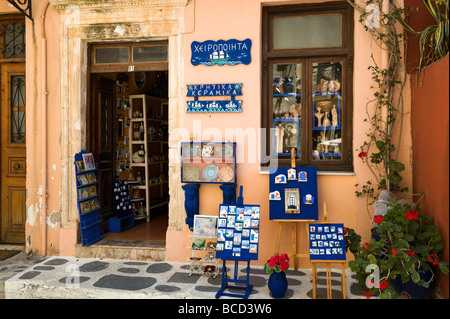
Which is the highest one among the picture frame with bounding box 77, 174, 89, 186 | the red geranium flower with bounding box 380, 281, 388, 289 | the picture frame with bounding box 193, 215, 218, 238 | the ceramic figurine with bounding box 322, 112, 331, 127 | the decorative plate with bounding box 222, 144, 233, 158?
the ceramic figurine with bounding box 322, 112, 331, 127

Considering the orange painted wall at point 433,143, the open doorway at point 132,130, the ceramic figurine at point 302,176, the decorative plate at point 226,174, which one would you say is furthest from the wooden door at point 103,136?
the orange painted wall at point 433,143

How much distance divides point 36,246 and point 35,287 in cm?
140

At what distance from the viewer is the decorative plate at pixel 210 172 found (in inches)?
204

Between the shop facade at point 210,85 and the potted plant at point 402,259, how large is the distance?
1017mm

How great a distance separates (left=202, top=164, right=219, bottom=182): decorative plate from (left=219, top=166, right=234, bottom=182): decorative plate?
7 centimetres

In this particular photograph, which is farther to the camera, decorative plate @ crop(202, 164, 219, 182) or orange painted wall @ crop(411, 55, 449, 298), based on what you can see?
decorative plate @ crop(202, 164, 219, 182)

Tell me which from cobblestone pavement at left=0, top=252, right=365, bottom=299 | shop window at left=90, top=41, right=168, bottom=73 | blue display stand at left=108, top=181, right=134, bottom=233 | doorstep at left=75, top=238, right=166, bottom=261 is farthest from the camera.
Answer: blue display stand at left=108, top=181, right=134, bottom=233

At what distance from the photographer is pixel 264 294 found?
4.21 metres

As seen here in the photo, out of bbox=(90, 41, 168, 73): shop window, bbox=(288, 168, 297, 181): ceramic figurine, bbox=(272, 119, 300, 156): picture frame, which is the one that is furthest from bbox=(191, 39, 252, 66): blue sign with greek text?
bbox=(288, 168, 297, 181): ceramic figurine

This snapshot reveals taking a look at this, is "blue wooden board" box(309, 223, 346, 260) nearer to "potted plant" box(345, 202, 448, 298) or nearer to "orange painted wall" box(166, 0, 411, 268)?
"potted plant" box(345, 202, 448, 298)

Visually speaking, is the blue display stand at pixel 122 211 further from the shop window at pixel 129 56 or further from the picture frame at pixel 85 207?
the shop window at pixel 129 56

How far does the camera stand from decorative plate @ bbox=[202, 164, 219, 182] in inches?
204

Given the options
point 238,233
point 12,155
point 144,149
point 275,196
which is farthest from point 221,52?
point 12,155

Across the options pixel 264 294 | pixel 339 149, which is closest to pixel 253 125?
pixel 339 149
